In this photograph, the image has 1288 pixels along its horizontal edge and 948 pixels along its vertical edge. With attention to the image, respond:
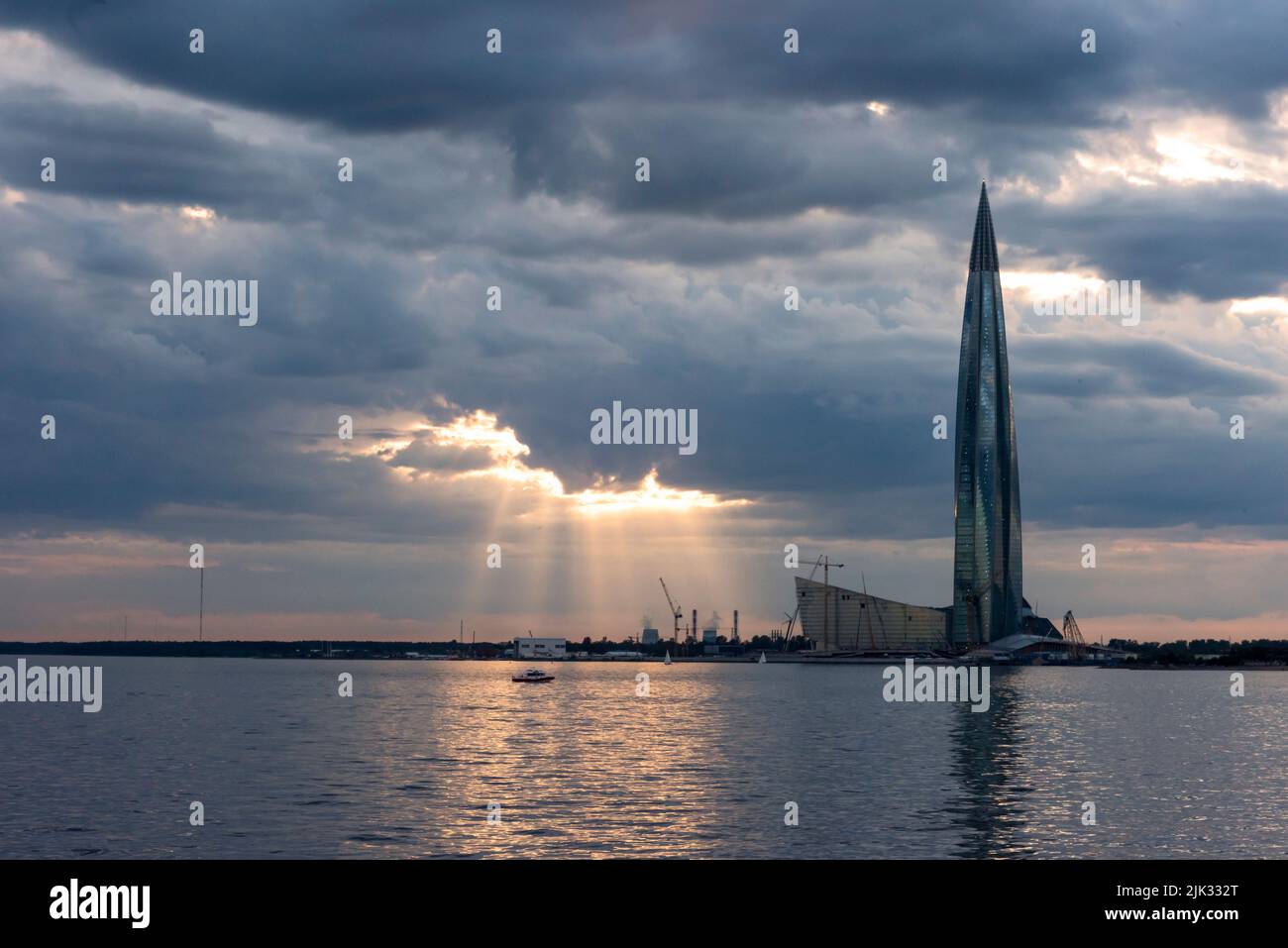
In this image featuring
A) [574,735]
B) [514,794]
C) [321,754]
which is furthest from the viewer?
[574,735]

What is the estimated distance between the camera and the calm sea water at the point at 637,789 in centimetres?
5672

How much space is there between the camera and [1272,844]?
5897cm

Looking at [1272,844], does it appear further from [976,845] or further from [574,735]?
[574,735]

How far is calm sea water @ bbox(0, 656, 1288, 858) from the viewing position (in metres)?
56.7

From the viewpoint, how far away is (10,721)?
515ft

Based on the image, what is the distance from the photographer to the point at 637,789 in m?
75.8
